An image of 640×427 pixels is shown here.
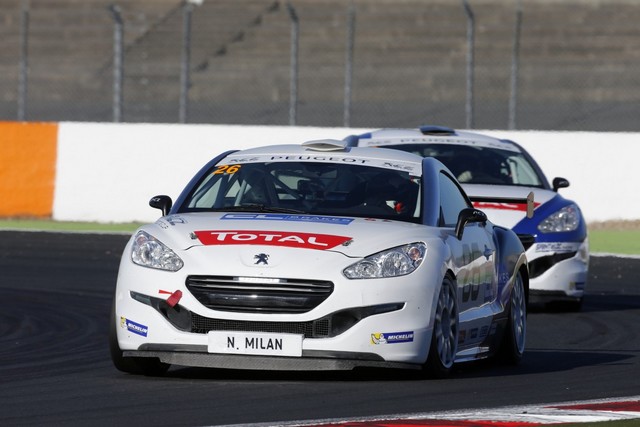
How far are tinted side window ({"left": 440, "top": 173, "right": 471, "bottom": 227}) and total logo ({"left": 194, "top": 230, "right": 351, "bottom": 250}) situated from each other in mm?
1099

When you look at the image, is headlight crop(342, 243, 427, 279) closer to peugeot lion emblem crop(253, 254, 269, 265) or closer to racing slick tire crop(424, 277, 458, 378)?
racing slick tire crop(424, 277, 458, 378)

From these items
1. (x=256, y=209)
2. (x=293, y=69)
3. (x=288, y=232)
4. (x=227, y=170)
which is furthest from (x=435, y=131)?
(x=293, y=69)

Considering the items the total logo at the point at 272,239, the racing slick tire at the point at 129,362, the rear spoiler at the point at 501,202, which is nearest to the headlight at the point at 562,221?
the rear spoiler at the point at 501,202

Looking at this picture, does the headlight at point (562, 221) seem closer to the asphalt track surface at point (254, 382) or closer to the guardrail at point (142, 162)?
the asphalt track surface at point (254, 382)

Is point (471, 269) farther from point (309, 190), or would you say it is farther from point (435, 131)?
point (435, 131)

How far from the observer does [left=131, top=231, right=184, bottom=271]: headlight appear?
8.95 m

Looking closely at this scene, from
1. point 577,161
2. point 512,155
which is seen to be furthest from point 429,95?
point 512,155

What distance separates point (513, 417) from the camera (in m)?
7.72

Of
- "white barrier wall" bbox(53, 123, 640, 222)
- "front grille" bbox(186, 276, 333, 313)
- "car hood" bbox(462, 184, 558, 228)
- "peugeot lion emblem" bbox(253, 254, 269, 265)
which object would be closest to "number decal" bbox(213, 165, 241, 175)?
"peugeot lion emblem" bbox(253, 254, 269, 265)

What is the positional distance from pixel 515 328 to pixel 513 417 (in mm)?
2884

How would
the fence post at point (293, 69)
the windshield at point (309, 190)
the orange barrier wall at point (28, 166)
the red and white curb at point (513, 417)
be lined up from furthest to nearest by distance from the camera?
A: the fence post at point (293, 69) < the orange barrier wall at point (28, 166) < the windshield at point (309, 190) < the red and white curb at point (513, 417)

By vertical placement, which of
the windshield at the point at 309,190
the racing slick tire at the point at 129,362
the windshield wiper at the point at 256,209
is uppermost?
the windshield at the point at 309,190

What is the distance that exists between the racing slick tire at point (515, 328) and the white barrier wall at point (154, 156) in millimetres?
12222

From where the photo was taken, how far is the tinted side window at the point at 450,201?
10016 mm
